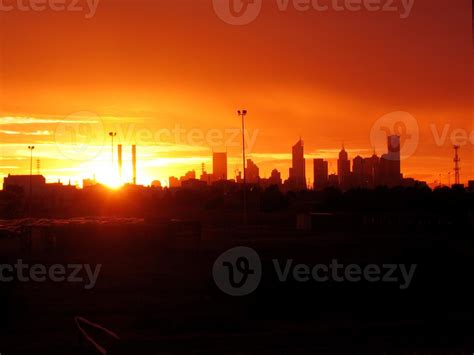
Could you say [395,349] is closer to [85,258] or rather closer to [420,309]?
[420,309]

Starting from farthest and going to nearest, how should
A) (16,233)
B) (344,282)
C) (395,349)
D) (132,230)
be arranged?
(16,233) < (132,230) < (344,282) < (395,349)

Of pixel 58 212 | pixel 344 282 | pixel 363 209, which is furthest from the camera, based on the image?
pixel 58 212

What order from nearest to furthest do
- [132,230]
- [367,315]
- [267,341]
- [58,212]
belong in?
[267,341]
[367,315]
[132,230]
[58,212]

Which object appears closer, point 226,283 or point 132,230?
point 226,283

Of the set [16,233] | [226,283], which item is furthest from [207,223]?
[226,283]

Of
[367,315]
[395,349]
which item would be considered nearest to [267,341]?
[395,349]

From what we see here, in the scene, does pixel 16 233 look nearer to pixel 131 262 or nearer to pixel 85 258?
pixel 85 258
